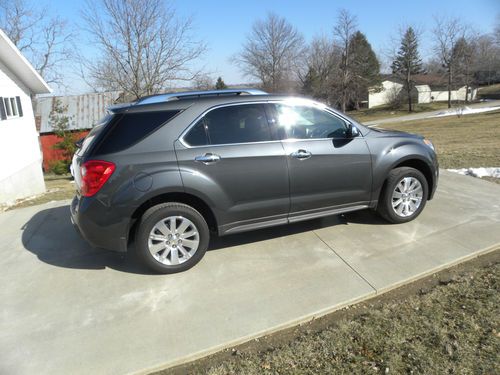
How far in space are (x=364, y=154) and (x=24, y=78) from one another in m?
13.9

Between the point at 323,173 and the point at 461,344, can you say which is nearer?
the point at 461,344

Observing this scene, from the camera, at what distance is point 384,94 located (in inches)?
2537

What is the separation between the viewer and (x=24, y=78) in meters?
13.5

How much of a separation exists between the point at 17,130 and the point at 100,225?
10808 millimetres

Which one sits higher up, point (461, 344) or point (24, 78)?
point (24, 78)

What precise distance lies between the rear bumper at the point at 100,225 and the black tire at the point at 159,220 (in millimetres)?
159

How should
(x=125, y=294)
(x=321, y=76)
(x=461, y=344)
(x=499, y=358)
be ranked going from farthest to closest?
(x=321, y=76), (x=125, y=294), (x=461, y=344), (x=499, y=358)

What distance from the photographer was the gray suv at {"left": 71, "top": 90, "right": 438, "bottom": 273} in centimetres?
345

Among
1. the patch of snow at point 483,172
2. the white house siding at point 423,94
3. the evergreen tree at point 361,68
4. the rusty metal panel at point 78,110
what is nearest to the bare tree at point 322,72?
the evergreen tree at point 361,68

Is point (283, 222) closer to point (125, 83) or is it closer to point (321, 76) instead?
point (125, 83)

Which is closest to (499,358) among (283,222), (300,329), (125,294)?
(300,329)

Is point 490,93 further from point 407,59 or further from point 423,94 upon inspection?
point 407,59

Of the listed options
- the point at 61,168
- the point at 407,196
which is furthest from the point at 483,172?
the point at 61,168

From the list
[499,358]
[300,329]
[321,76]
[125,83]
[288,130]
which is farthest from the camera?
[321,76]
